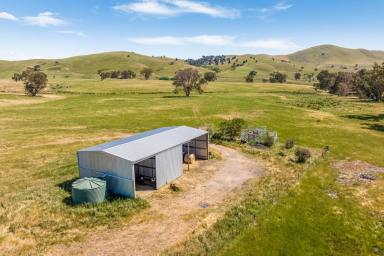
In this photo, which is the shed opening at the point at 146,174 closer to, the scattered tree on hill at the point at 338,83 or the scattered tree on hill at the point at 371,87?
the scattered tree on hill at the point at 371,87

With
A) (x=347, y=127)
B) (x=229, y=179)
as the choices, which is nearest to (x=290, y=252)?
(x=229, y=179)

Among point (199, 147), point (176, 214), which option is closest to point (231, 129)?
point (199, 147)

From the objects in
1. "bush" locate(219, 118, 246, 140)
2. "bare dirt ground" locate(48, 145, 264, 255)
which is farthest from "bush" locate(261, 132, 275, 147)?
"bare dirt ground" locate(48, 145, 264, 255)

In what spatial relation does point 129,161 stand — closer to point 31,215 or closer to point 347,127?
point 31,215

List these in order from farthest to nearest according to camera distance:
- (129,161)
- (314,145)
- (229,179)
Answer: (314,145)
(229,179)
(129,161)

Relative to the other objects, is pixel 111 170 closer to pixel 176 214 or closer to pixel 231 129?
pixel 176 214

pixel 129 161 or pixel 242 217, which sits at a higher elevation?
pixel 129 161
